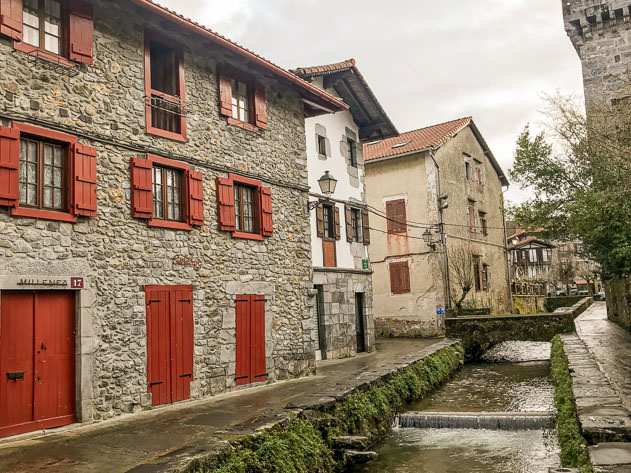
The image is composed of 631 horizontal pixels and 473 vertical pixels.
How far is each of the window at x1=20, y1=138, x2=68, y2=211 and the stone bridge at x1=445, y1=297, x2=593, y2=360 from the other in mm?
14701

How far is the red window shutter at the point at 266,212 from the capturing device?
38.9 feet

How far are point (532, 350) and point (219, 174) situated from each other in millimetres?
15879

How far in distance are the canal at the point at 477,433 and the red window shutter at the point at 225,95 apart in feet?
22.8

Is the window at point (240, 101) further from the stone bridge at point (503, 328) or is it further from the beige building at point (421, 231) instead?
the beige building at point (421, 231)

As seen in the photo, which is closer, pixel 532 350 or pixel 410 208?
pixel 532 350

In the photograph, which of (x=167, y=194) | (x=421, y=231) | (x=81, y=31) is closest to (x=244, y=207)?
(x=167, y=194)

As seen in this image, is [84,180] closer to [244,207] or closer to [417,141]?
[244,207]

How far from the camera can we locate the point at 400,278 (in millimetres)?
23234

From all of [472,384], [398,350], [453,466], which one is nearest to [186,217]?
[453,466]

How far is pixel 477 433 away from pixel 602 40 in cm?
1705

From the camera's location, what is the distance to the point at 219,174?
10875mm

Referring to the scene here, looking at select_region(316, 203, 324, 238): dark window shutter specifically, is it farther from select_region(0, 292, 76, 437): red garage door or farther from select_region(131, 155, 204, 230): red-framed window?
select_region(0, 292, 76, 437): red garage door

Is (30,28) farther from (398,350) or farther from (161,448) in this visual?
(398,350)

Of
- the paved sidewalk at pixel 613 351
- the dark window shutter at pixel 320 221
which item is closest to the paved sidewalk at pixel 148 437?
the paved sidewalk at pixel 613 351
